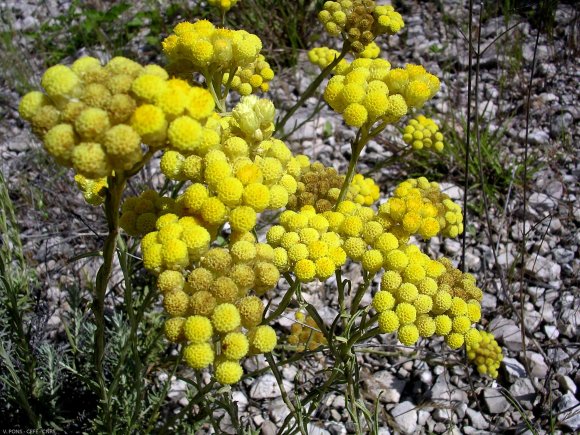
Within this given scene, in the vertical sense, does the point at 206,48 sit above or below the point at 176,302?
above

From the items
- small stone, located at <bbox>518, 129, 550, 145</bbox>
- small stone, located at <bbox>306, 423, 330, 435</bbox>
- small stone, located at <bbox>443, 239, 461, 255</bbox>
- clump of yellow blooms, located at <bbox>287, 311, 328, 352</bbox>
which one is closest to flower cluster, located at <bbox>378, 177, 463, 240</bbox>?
clump of yellow blooms, located at <bbox>287, 311, 328, 352</bbox>

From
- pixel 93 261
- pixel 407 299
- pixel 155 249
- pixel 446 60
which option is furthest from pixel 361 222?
pixel 446 60

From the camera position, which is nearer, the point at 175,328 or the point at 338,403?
the point at 175,328

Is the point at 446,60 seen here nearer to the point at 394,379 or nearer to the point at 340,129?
the point at 340,129

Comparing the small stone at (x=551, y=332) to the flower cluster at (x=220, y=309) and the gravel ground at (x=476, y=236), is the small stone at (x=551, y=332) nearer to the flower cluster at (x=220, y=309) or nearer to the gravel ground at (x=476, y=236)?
the gravel ground at (x=476, y=236)

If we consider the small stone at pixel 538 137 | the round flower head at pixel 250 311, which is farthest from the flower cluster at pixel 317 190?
the small stone at pixel 538 137

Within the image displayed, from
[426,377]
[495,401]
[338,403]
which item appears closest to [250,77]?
[338,403]

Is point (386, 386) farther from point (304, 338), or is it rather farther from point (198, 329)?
point (198, 329)
